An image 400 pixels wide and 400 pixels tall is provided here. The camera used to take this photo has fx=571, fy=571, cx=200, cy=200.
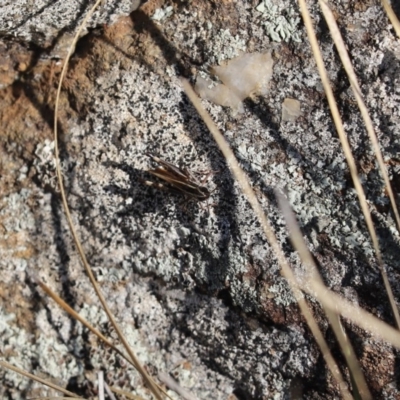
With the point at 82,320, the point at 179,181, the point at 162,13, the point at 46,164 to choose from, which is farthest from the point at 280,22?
the point at 82,320

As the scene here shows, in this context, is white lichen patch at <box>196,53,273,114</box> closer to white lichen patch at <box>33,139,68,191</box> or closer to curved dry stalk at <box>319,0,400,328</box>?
curved dry stalk at <box>319,0,400,328</box>

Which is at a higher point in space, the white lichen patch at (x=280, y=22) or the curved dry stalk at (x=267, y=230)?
the white lichen patch at (x=280, y=22)

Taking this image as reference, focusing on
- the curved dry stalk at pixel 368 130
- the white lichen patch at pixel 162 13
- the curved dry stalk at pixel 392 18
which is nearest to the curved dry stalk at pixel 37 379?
the curved dry stalk at pixel 368 130

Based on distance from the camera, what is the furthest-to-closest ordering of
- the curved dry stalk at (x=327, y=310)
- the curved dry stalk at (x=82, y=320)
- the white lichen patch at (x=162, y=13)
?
the white lichen patch at (x=162, y=13) < the curved dry stalk at (x=82, y=320) < the curved dry stalk at (x=327, y=310)

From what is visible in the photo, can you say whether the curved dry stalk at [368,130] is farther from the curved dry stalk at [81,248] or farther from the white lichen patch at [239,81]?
the curved dry stalk at [81,248]

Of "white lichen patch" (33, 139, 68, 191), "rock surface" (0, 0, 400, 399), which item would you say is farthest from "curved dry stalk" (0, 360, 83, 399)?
"white lichen patch" (33, 139, 68, 191)

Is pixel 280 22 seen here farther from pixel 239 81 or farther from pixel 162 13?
pixel 162 13

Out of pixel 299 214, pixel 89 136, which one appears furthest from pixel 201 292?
pixel 89 136
